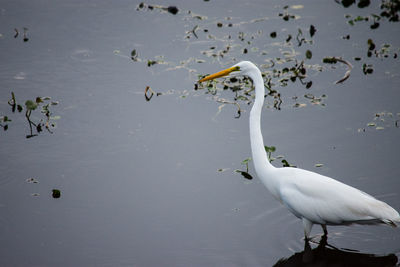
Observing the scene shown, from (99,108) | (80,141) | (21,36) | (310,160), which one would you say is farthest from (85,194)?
(21,36)

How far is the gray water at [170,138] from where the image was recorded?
5.35 m

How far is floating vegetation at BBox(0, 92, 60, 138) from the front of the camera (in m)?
7.43

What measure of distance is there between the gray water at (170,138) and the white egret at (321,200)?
1.26 ft

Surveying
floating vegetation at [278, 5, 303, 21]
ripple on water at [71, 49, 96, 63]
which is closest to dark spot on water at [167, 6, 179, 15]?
floating vegetation at [278, 5, 303, 21]

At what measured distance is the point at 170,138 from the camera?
23.8 ft

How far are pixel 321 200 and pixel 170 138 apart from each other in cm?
278

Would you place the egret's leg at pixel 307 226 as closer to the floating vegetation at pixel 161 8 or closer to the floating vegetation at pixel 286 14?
the floating vegetation at pixel 286 14

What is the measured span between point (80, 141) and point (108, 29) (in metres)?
4.40

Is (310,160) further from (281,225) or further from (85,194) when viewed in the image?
(85,194)

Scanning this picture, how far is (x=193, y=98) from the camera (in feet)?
27.6

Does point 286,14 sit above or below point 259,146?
above

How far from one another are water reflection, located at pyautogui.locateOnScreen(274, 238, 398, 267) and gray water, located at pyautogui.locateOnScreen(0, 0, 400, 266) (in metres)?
0.05

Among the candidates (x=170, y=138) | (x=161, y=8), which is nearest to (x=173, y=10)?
(x=161, y=8)

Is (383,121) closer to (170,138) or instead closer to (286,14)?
(170,138)
